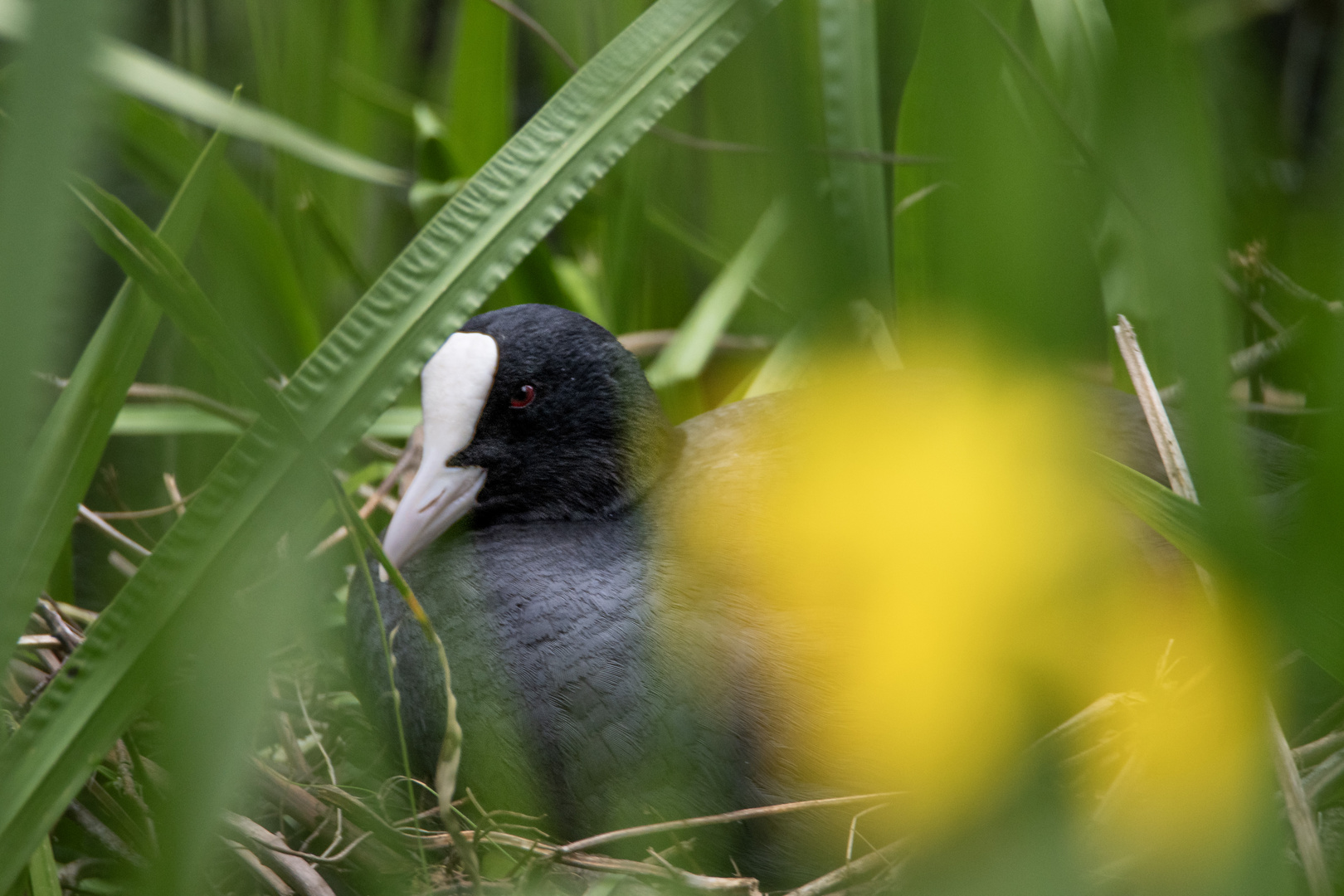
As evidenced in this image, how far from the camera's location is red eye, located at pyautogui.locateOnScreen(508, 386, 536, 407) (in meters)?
1.26

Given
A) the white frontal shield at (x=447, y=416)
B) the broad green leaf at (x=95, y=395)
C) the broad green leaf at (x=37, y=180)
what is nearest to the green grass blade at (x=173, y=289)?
the broad green leaf at (x=95, y=395)

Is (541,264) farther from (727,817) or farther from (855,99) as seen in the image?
(727,817)

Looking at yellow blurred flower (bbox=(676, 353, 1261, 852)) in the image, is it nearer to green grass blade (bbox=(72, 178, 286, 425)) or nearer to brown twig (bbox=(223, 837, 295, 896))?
green grass blade (bbox=(72, 178, 286, 425))

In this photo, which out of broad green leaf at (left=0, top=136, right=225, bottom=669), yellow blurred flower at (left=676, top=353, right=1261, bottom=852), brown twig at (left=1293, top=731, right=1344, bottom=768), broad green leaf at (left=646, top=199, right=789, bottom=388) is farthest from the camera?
broad green leaf at (left=646, top=199, right=789, bottom=388)

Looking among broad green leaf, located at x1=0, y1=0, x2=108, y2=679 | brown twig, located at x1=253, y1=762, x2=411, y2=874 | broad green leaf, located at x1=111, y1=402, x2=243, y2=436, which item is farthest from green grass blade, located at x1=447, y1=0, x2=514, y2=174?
broad green leaf, located at x1=0, y1=0, x2=108, y2=679

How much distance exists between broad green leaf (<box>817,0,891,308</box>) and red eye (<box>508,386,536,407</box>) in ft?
1.41

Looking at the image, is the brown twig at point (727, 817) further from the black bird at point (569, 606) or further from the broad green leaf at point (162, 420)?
the broad green leaf at point (162, 420)

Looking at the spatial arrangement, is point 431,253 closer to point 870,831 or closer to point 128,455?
point 870,831

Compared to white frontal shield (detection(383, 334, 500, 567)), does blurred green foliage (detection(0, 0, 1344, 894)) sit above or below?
above

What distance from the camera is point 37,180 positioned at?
329 millimetres

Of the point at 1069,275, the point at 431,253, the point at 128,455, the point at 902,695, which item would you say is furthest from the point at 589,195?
the point at 1069,275

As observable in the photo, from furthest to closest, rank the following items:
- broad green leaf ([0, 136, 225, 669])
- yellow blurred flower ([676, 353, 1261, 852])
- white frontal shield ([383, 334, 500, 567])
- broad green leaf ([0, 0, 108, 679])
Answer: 1. white frontal shield ([383, 334, 500, 567])
2. broad green leaf ([0, 136, 225, 669])
3. yellow blurred flower ([676, 353, 1261, 852])
4. broad green leaf ([0, 0, 108, 679])

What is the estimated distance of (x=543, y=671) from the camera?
1071mm

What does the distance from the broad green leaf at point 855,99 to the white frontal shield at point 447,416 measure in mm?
451
